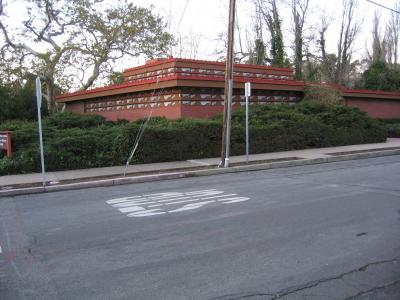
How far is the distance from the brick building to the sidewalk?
4749 mm

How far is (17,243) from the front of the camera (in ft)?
→ 20.0

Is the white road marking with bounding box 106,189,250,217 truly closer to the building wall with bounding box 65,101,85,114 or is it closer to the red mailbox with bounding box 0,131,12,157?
the red mailbox with bounding box 0,131,12,157

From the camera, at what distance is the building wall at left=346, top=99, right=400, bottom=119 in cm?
2881

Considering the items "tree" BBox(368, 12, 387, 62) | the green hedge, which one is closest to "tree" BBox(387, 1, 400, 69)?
"tree" BBox(368, 12, 387, 62)

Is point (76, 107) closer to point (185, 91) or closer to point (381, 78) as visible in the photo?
point (185, 91)

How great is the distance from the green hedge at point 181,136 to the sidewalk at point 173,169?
556 mm

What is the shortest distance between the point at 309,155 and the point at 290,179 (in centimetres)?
554

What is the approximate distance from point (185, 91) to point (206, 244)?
1461cm

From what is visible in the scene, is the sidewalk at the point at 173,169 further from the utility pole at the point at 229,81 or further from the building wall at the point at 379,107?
the building wall at the point at 379,107

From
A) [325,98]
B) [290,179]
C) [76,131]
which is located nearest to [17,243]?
[290,179]

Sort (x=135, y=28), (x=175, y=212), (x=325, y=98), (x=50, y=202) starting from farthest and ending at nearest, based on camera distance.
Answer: (x=135, y=28) → (x=325, y=98) → (x=50, y=202) → (x=175, y=212)

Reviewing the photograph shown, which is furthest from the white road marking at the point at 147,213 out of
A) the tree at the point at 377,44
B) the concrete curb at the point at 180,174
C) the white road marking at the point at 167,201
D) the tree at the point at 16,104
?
the tree at the point at 377,44

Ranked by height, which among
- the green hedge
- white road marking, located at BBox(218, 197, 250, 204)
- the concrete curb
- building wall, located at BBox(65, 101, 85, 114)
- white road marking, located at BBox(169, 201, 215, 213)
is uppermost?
building wall, located at BBox(65, 101, 85, 114)

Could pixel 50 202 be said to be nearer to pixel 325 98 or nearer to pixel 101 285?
pixel 101 285
